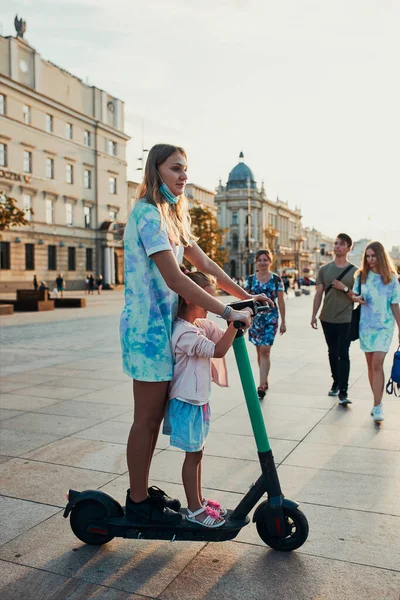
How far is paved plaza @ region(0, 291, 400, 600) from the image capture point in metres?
2.76

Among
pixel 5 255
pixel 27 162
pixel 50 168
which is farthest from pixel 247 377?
pixel 50 168

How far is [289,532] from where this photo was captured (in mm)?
3066

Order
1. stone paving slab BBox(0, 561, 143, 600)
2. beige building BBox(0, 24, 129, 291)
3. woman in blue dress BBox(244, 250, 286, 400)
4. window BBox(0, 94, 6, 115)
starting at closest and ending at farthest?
stone paving slab BBox(0, 561, 143, 600)
woman in blue dress BBox(244, 250, 286, 400)
window BBox(0, 94, 6, 115)
beige building BBox(0, 24, 129, 291)

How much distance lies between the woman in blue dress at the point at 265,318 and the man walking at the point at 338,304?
0.53 m

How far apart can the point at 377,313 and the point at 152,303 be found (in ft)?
12.2

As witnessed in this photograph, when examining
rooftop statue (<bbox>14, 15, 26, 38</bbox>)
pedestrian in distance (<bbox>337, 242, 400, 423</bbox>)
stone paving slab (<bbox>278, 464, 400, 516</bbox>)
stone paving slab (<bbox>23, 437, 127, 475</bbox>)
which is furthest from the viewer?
rooftop statue (<bbox>14, 15, 26, 38</bbox>)

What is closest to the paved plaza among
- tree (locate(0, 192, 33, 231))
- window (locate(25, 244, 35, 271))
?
tree (locate(0, 192, 33, 231))

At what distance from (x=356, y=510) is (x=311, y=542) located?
550 mm

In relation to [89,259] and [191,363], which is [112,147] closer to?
[89,259]

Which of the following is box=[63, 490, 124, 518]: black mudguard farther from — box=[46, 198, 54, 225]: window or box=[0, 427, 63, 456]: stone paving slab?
box=[46, 198, 54, 225]: window

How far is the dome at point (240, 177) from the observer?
11775 centimetres

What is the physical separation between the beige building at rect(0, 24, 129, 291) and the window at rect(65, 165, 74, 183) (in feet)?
0.27

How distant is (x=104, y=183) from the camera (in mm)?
53094

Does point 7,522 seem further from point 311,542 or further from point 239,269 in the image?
point 239,269
